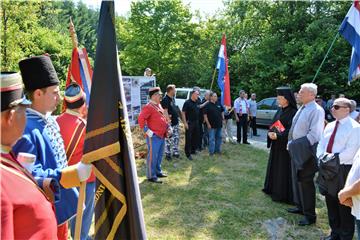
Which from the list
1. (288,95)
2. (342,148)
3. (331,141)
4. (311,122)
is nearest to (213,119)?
(288,95)

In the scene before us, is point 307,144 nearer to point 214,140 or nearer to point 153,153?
point 153,153

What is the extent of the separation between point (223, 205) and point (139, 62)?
23.0 m

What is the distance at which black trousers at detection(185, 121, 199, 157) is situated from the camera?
9844 millimetres

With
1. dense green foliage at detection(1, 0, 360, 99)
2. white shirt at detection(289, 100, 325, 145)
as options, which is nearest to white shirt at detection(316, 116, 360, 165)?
white shirt at detection(289, 100, 325, 145)

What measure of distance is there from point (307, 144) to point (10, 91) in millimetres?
4445

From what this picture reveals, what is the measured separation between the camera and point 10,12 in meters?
11.8

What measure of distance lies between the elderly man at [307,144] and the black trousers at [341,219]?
0.64 metres

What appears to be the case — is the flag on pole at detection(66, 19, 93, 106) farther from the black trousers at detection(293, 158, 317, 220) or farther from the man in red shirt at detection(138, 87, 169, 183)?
the black trousers at detection(293, 158, 317, 220)

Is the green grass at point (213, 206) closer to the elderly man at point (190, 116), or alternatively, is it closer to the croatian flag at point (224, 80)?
the elderly man at point (190, 116)

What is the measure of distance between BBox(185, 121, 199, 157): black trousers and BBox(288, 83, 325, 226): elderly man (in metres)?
4.79

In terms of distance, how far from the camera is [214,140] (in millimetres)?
10438

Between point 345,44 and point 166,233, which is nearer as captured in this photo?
point 166,233

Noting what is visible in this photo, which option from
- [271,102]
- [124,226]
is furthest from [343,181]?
[271,102]

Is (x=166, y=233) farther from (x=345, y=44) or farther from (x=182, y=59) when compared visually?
(x=182, y=59)
